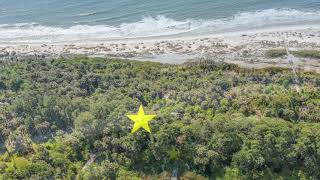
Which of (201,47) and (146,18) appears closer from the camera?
(201,47)

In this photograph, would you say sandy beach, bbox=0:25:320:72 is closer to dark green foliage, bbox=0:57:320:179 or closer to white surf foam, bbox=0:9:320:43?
white surf foam, bbox=0:9:320:43

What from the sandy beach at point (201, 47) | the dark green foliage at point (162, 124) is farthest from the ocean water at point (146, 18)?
the dark green foliage at point (162, 124)

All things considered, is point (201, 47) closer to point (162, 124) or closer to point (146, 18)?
point (146, 18)

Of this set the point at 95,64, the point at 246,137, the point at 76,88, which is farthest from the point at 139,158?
the point at 95,64

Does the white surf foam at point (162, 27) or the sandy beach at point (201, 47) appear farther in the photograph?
the white surf foam at point (162, 27)

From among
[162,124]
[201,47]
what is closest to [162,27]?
[201,47]

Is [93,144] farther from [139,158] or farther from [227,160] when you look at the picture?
[227,160]

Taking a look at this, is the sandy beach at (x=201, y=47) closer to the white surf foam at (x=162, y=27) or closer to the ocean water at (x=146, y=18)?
the white surf foam at (x=162, y=27)
